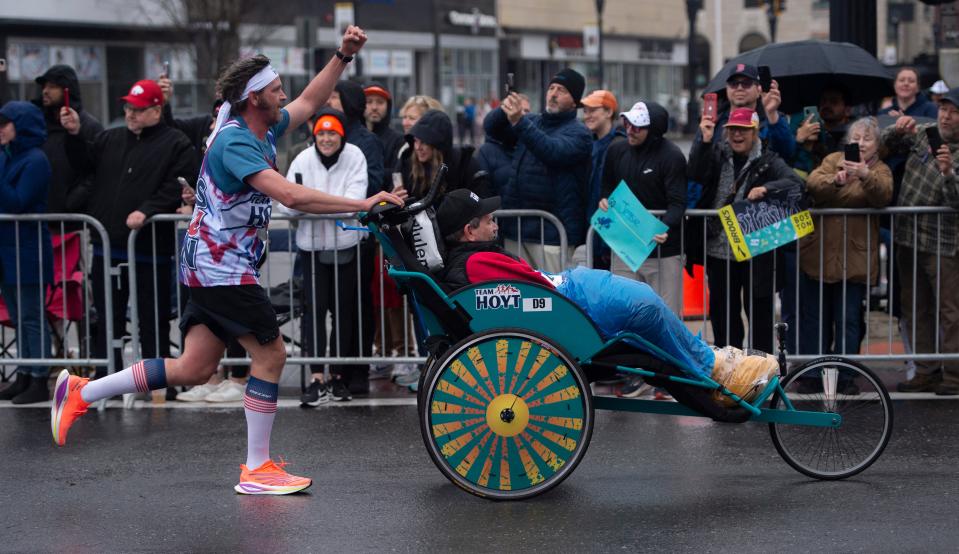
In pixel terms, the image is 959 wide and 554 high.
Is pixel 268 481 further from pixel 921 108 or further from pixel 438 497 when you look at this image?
pixel 921 108

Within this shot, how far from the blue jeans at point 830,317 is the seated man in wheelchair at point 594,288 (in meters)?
2.57

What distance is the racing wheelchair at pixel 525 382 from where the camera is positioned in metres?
5.98

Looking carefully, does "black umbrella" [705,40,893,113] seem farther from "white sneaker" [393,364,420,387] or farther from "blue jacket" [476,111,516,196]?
"white sneaker" [393,364,420,387]

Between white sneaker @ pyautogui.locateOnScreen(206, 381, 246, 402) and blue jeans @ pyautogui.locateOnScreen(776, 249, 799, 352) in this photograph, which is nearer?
white sneaker @ pyautogui.locateOnScreen(206, 381, 246, 402)

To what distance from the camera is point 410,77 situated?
49.9 metres

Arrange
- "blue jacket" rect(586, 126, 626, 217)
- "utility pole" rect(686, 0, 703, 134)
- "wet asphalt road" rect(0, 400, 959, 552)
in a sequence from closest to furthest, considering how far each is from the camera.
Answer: "wet asphalt road" rect(0, 400, 959, 552) → "blue jacket" rect(586, 126, 626, 217) → "utility pole" rect(686, 0, 703, 134)

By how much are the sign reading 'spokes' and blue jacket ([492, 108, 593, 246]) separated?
3.66 ft

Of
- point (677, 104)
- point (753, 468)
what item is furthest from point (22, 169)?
point (677, 104)

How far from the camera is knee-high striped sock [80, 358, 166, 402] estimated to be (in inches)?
255

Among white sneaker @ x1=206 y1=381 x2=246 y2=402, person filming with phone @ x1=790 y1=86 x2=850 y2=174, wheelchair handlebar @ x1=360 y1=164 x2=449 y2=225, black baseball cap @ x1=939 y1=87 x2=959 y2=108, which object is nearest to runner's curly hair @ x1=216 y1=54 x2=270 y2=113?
wheelchair handlebar @ x1=360 y1=164 x2=449 y2=225

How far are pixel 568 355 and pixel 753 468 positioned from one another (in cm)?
135

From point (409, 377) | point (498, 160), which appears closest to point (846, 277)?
point (498, 160)

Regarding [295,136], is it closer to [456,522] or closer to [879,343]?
[879,343]

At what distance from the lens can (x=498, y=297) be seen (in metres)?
6.10
